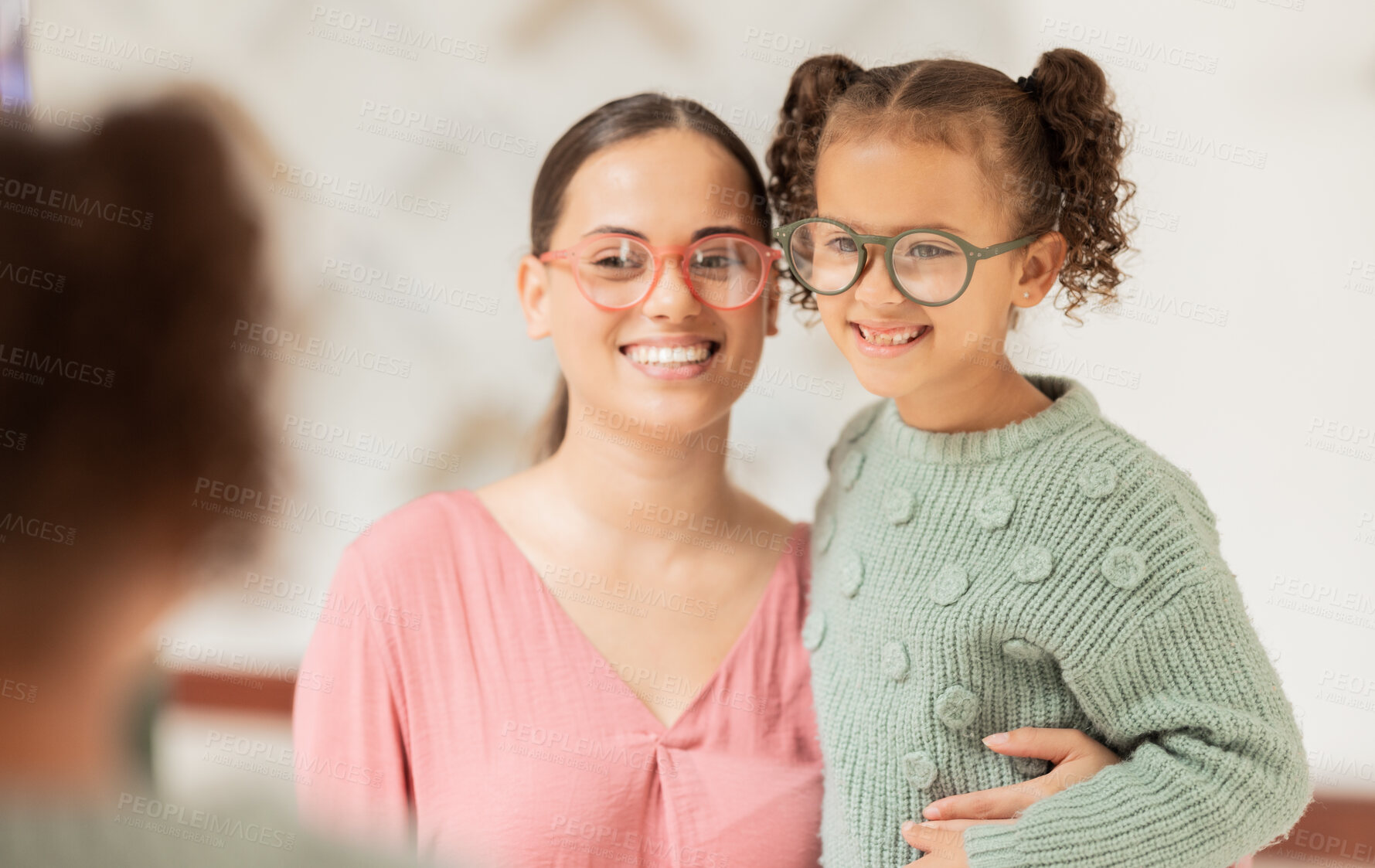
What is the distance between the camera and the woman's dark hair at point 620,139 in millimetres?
1210

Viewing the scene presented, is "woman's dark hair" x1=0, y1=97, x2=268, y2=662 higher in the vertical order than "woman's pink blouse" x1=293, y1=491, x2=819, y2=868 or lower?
higher

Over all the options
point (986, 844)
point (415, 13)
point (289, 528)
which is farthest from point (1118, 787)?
point (415, 13)

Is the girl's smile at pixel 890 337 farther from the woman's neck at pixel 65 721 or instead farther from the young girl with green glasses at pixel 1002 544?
the woman's neck at pixel 65 721

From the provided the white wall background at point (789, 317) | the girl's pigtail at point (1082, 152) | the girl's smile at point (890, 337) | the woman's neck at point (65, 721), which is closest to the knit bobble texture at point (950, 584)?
the girl's smile at point (890, 337)

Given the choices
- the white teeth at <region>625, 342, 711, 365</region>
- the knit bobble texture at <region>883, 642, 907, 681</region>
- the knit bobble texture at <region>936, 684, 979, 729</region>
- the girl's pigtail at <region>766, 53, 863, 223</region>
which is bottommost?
the knit bobble texture at <region>936, 684, 979, 729</region>

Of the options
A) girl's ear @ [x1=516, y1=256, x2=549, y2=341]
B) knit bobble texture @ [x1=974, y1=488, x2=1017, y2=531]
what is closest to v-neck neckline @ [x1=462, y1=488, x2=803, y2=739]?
girl's ear @ [x1=516, y1=256, x2=549, y2=341]

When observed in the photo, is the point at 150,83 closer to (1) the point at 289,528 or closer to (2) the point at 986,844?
(1) the point at 289,528

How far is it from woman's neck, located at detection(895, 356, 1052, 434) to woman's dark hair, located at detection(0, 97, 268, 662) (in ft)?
2.40

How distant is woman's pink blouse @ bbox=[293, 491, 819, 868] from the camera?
1.17 meters

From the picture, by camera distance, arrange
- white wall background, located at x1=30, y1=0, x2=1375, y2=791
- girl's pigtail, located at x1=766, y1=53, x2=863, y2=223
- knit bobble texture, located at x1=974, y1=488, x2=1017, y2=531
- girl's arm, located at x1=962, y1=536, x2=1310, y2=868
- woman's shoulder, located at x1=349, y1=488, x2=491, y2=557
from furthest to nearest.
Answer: white wall background, located at x1=30, y1=0, x2=1375, y2=791 < woman's shoulder, located at x1=349, y1=488, x2=491, y2=557 < girl's pigtail, located at x1=766, y1=53, x2=863, y2=223 < knit bobble texture, located at x1=974, y1=488, x2=1017, y2=531 < girl's arm, located at x1=962, y1=536, x2=1310, y2=868

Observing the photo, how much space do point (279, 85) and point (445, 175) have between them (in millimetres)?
318

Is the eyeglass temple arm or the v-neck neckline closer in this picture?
the eyeglass temple arm

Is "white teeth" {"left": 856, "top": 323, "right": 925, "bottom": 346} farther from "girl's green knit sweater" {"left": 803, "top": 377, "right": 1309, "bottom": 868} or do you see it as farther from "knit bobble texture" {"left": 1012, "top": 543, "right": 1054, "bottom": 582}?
"knit bobble texture" {"left": 1012, "top": 543, "right": 1054, "bottom": 582}

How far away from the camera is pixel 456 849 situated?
1.16 meters
